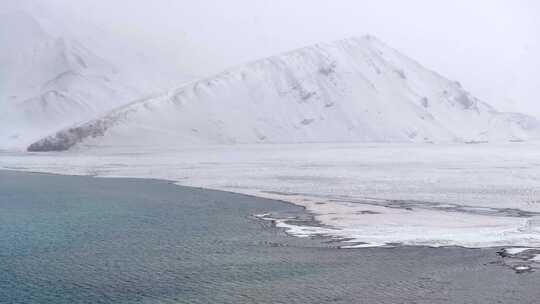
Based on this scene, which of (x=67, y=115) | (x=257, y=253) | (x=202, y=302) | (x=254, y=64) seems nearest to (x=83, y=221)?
(x=257, y=253)

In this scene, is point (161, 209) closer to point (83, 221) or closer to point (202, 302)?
point (83, 221)

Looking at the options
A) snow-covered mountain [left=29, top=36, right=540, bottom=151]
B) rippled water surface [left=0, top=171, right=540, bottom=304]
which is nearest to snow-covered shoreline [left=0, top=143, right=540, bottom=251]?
rippled water surface [left=0, top=171, right=540, bottom=304]

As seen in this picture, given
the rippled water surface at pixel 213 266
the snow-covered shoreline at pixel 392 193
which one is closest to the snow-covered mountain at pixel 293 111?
the snow-covered shoreline at pixel 392 193

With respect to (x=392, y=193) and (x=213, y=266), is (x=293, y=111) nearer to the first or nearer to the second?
(x=392, y=193)

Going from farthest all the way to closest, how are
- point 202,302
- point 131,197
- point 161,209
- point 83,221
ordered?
1. point 131,197
2. point 161,209
3. point 83,221
4. point 202,302

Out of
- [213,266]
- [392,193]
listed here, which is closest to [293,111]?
[392,193]
